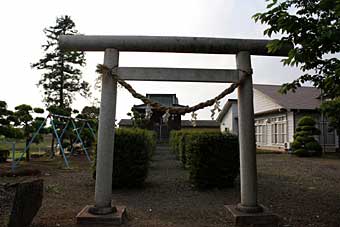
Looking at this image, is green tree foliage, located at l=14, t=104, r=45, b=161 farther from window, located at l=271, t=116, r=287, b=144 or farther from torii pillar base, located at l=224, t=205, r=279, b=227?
window, located at l=271, t=116, r=287, b=144

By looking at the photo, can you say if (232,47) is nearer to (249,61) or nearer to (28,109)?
(249,61)

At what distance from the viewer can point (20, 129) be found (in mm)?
13547

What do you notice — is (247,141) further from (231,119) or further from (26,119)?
(231,119)

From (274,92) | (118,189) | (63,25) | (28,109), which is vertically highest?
(63,25)

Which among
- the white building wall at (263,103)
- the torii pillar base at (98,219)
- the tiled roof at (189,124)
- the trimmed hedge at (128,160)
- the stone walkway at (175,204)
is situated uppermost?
the white building wall at (263,103)

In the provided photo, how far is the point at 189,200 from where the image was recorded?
6344 millimetres

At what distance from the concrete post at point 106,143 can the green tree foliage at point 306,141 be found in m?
14.8

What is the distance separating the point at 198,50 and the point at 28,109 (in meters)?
11.5

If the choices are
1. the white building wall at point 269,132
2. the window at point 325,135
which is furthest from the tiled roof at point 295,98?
the window at point 325,135

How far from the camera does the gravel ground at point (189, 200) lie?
15.9ft

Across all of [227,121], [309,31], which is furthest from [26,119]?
[227,121]

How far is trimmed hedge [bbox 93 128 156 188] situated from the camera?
739 cm

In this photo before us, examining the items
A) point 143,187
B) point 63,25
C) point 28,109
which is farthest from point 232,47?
point 63,25

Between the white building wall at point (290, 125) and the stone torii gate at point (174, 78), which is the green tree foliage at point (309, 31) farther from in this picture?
the white building wall at point (290, 125)
